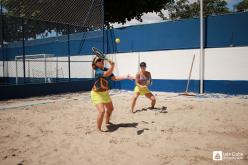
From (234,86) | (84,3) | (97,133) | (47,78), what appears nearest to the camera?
(97,133)

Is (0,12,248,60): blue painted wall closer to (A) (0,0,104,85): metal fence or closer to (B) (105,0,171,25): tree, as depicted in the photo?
(A) (0,0,104,85): metal fence

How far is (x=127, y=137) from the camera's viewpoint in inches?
250

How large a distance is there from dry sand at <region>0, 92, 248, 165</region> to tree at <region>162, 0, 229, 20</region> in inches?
1397

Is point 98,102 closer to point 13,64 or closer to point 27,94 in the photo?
point 27,94

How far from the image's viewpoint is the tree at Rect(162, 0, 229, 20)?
42188 mm

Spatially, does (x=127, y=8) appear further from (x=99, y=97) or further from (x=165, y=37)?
(x=99, y=97)

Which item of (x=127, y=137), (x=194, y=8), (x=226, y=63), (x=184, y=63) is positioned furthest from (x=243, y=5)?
(x=127, y=137)

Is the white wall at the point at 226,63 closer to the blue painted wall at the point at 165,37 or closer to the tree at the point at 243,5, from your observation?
the blue painted wall at the point at 165,37

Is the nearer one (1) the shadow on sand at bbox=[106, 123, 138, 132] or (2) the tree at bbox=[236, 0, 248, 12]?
(1) the shadow on sand at bbox=[106, 123, 138, 132]

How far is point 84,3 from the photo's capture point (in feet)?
66.9

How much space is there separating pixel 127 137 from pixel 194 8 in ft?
131

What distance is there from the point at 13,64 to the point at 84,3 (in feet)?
33.1

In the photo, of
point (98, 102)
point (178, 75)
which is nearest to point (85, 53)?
point (178, 75)

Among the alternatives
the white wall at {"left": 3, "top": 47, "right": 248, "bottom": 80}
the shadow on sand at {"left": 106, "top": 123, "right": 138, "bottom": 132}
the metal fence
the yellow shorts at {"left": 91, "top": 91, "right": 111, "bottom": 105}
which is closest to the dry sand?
the shadow on sand at {"left": 106, "top": 123, "right": 138, "bottom": 132}
